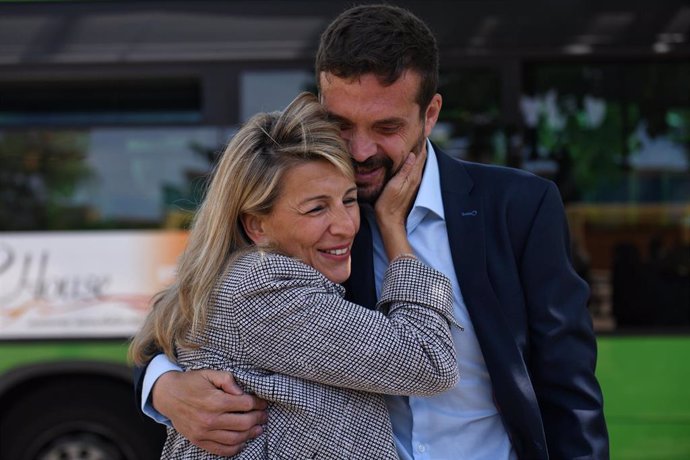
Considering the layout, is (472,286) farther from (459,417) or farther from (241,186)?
(241,186)

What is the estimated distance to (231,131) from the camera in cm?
500

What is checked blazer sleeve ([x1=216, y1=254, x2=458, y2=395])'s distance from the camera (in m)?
1.75

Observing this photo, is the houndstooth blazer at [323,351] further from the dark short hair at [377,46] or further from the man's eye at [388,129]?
the dark short hair at [377,46]

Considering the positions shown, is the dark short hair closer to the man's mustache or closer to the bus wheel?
the man's mustache

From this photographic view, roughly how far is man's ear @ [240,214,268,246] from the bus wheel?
351 centimetres

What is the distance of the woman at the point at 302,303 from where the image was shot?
5.78 ft

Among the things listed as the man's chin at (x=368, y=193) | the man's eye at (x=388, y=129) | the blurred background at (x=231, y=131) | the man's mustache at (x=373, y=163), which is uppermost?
the man's eye at (x=388, y=129)

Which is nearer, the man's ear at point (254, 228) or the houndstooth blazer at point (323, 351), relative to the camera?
the houndstooth blazer at point (323, 351)

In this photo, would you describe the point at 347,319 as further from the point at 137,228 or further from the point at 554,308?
the point at 137,228

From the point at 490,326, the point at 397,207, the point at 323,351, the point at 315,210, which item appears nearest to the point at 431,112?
the point at 397,207

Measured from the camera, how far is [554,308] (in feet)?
6.25

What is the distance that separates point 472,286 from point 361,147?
38 centimetres

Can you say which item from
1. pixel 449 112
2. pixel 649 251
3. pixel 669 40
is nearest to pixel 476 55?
pixel 449 112

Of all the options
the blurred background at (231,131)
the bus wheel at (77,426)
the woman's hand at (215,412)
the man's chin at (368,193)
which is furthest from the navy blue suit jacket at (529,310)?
the bus wheel at (77,426)
